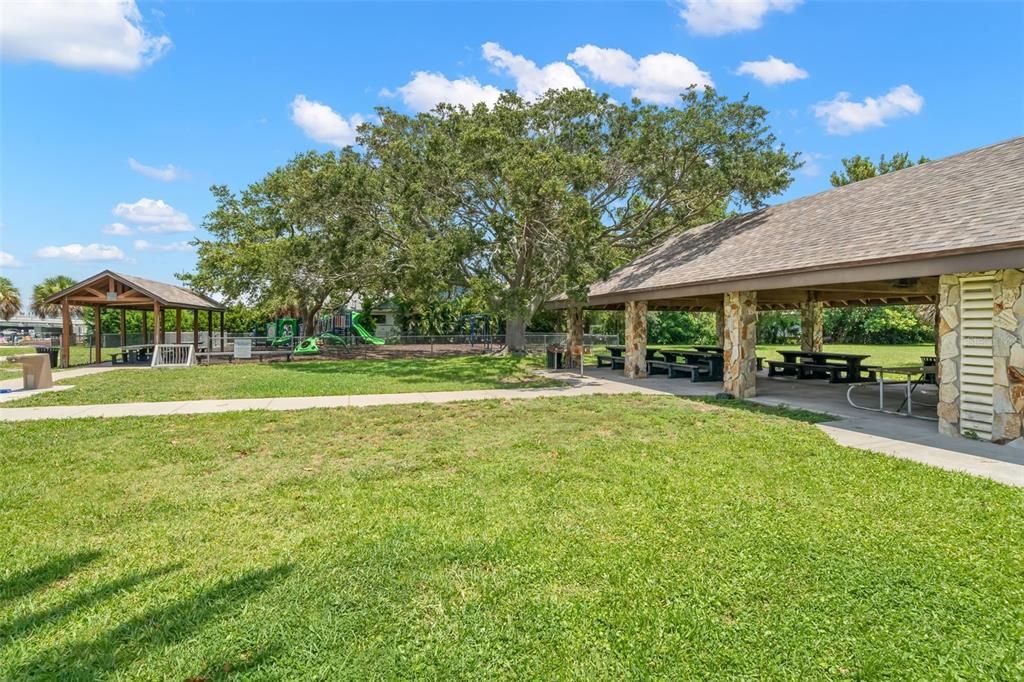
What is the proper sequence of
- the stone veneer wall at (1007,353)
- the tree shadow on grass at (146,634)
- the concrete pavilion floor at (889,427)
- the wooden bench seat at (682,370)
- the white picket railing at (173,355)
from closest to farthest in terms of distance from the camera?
the tree shadow on grass at (146,634) < the concrete pavilion floor at (889,427) < the stone veneer wall at (1007,353) < the wooden bench seat at (682,370) < the white picket railing at (173,355)

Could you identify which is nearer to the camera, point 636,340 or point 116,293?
point 636,340

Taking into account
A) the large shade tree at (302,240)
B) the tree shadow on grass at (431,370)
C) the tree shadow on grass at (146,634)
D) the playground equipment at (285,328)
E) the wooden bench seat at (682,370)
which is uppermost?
the large shade tree at (302,240)

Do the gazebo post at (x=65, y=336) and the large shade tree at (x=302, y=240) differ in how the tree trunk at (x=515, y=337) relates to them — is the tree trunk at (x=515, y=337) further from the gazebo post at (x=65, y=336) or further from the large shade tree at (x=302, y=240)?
the gazebo post at (x=65, y=336)

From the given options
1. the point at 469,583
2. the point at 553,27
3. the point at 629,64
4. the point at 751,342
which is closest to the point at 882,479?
→ the point at 469,583

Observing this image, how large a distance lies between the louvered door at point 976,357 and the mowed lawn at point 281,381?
28.7ft

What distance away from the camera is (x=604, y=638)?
2805 millimetres

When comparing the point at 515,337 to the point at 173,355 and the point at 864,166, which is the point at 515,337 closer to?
the point at 173,355

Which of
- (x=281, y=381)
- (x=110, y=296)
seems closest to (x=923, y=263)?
(x=281, y=381)

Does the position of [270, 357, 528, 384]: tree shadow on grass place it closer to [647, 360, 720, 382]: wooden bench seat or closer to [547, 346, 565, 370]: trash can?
[547, 346, 565, 370]: trash can

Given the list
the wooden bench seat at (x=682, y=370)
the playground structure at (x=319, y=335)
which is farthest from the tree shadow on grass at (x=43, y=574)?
the playground structure at (x=319, y=335)

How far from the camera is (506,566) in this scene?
11.7ft

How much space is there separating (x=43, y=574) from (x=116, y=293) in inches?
812

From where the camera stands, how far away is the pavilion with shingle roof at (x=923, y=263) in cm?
A: 702

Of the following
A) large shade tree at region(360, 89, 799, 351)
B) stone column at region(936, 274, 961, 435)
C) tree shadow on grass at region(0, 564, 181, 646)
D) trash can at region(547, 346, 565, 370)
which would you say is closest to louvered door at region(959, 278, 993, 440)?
stone column at region(936, 274, 961, 435)
